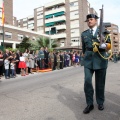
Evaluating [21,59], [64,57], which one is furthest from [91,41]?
[64,57]

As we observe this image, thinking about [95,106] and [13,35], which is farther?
[13,35]

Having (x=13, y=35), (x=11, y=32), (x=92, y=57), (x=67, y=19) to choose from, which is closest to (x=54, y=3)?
(x=67, y=19)

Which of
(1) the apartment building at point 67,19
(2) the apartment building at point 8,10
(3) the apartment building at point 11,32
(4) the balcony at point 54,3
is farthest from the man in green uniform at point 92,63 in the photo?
(4) the balcony at point 54,3

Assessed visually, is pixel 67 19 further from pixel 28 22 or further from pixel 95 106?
pixel 95 106

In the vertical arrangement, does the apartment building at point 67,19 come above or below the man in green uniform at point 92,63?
above

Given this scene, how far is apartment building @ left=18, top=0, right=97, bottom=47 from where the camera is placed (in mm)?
65188

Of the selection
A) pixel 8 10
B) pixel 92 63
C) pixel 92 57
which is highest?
pixel 8 10

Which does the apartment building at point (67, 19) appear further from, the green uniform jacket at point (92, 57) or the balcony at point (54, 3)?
the green uniform jacket at point (92, 57)

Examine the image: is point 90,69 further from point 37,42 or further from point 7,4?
point 7,4

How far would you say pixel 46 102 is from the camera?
5223 millimetres

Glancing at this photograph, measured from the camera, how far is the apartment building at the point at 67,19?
65.2 m

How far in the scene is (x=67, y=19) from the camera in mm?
67062

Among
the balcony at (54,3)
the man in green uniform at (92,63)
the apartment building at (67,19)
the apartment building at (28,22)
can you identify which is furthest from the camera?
the apartment building at (28,22)

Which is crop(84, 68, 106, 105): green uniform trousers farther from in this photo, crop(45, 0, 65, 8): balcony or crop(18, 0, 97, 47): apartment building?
crop(45, 0, 65, 8): balcony
